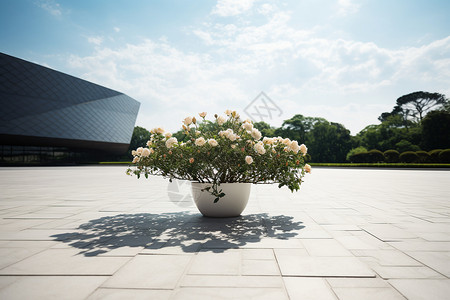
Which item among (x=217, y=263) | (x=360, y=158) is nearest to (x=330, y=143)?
(x=360, y=158)

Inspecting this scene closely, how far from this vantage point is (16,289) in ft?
7.41

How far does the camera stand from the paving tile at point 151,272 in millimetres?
2342

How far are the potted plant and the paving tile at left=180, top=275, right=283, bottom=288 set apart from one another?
6.94ft

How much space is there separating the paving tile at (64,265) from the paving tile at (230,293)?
2.91ft

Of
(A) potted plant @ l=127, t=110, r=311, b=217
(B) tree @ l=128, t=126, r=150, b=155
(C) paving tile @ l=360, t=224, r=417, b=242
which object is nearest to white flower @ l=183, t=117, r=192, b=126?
(A) potted plant @ l=127, t=110, r=311, b=217

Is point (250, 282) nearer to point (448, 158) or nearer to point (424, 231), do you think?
point (424, 231)

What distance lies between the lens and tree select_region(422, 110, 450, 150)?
3919 centimetres

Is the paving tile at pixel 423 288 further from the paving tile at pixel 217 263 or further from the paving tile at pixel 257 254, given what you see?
the paving tile at pixel 217 263

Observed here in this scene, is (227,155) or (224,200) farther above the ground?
(227,155)

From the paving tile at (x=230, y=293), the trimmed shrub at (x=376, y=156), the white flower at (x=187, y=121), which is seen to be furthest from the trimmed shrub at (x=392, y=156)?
the paving tile at (x=230, y=293)

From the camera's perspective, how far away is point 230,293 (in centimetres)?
217

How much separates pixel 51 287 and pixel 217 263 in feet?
4.88

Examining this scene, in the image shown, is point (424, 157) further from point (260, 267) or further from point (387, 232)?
point (260, 267)

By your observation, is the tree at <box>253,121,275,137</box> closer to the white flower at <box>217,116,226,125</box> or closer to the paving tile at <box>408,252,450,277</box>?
the white flower at <box>217,116,226,125</box>
